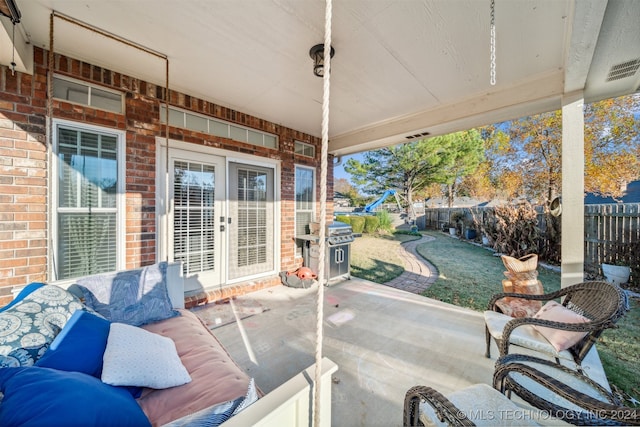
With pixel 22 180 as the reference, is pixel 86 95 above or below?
above

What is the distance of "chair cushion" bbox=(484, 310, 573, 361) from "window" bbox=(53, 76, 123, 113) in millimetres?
4335

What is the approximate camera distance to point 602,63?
1994 mm

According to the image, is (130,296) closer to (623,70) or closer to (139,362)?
(139,362)

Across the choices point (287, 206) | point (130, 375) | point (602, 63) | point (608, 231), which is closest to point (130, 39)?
point (130, 375)

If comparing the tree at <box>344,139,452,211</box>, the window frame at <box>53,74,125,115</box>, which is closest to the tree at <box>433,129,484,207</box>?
the tree at <box>344,139,452,211</box>

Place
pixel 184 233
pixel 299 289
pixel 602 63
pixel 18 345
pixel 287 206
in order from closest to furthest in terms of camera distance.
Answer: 1. pixel 18 345
2. pixel 602 63
3. pixel 184 233
4. pixel 299 289
5. pixel 287 206

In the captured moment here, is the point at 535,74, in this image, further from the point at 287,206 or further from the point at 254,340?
the point at 254,340

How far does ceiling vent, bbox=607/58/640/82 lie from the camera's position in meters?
1.95

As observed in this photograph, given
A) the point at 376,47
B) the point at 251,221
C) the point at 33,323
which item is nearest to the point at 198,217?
the point at 251,221

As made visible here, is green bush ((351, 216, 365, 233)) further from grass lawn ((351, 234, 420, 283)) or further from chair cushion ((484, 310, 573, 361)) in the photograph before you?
chair cushion ((484, 310, 573, 361))

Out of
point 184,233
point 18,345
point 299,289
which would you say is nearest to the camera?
point 18,345

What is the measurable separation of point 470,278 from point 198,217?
5.03 m

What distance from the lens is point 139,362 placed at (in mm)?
1205

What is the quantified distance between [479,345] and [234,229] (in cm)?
341
